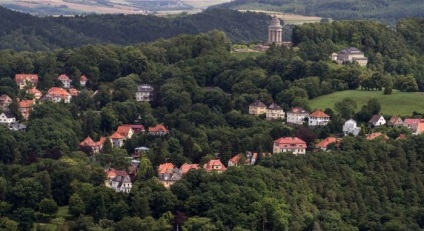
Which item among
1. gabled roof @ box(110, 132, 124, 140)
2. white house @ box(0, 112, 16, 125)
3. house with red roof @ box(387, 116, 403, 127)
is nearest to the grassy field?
house with red roof @ box(387, 116, 403, 127)

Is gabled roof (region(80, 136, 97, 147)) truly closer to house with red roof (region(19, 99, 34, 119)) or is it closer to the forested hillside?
house with red roof (region(19, 99, 34, 119))

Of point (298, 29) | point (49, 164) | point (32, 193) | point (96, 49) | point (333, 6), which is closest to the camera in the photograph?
point (32, 193)

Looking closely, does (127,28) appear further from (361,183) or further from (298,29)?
(361,183)

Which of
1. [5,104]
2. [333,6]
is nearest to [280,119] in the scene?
[5,104]

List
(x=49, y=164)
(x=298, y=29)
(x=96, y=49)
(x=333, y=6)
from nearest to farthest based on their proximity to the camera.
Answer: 1. (x=49, y=164)
2. (x=96, y=49)
3. (x=298, y=29)
4. (x=333, y=6)

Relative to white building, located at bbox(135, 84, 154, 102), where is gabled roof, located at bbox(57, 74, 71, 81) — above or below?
above

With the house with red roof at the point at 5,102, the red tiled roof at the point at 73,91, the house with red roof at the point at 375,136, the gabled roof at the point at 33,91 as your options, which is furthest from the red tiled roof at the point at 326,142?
the gabled roof at the point at 33,91

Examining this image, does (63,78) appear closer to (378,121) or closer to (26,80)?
(26,80)
